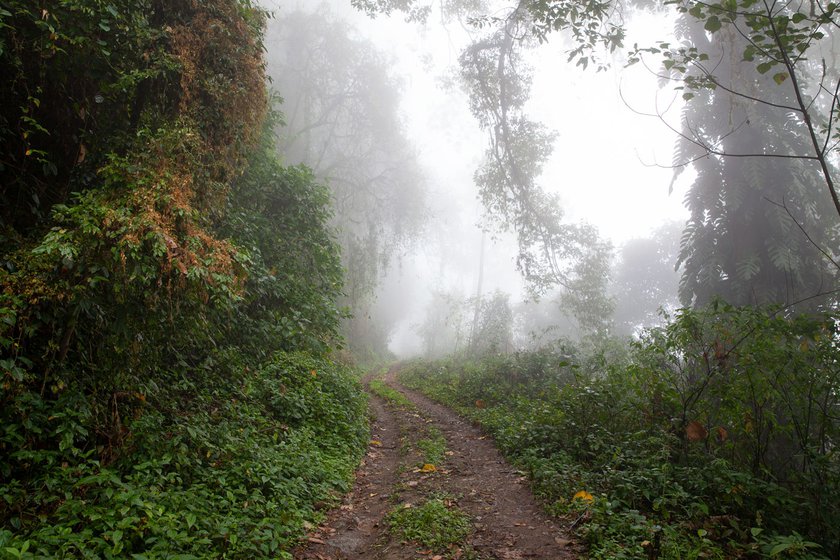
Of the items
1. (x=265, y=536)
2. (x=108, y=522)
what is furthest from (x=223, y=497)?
(x=108, y=522)

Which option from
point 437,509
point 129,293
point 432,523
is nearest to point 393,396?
point 437,509

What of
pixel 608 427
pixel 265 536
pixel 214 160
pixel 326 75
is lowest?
pixel 265 536

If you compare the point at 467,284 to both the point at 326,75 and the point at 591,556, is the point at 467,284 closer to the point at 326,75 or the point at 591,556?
the point at 326,75

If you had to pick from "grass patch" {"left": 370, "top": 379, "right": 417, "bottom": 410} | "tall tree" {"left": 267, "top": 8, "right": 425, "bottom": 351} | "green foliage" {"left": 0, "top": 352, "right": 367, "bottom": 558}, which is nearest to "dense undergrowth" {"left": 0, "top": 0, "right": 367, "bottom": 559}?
"green foliage" {"left": 0, "top": 352, "right": 367, "bottom": 558}

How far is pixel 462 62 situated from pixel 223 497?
14.8 meters

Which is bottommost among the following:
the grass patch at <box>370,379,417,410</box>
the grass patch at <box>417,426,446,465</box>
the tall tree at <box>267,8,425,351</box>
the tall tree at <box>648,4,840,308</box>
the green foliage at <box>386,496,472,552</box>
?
the green foliage at <box>386,496,472,552</box>

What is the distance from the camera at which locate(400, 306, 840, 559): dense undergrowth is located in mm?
4113

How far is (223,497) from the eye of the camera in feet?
14.2

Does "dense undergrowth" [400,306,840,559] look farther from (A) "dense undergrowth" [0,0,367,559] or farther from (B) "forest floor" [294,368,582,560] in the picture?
(A) "dense undergrowth" [0,0,367,559]

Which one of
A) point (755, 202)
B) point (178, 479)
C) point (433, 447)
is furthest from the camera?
point (755, 202)

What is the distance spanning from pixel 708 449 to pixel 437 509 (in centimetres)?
336

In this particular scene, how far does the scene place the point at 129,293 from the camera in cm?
411

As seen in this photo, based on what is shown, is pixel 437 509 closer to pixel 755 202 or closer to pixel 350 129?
pixel 755 202

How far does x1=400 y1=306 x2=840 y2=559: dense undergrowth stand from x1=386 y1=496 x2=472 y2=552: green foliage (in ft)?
3.65
